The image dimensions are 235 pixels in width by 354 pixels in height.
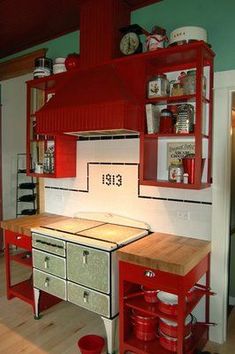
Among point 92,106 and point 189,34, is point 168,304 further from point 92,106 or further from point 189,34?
point 189,34

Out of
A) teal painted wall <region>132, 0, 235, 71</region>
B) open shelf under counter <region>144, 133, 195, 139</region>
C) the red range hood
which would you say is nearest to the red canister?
open shelf under counter <region>144, 133, 195, 139</region>

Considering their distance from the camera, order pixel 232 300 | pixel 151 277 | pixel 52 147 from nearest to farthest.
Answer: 1. pixel 151 277
2. pixel 232 300
3. pixel 52 147

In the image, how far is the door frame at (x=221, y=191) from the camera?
1969 mm

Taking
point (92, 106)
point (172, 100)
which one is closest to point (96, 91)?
point (92, 106)

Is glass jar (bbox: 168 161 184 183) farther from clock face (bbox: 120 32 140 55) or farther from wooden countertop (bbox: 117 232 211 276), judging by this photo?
clock face (bbox: 120 32 140 55)

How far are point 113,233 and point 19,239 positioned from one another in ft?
2.94

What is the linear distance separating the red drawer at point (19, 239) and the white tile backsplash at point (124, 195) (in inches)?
21.3

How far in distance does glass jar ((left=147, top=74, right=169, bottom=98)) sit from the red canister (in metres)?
0.13

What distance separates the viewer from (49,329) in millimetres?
2270

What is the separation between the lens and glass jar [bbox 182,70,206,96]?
6.30 feet

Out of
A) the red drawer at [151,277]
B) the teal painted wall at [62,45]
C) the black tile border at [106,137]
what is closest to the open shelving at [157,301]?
the red drawer at [151,277]

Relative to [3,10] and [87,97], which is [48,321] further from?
[3,10]

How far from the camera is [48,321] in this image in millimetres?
2381

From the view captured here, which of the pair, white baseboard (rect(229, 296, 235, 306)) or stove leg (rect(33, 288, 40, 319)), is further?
white baseboard (rect(229, 296, 235, 306))
